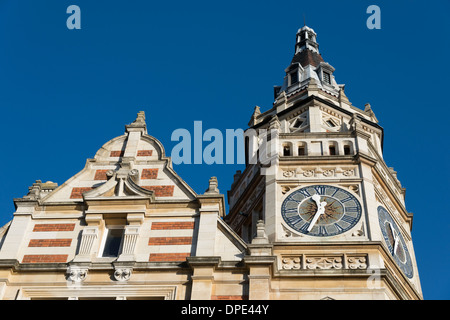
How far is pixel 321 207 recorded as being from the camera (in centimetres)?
2045

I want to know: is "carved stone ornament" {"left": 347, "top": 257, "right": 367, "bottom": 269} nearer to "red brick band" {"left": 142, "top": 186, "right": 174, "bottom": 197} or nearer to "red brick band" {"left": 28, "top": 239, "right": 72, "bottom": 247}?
"red brick band" {"left": 142, "top": 186, "right": 174, "bottom": 197}

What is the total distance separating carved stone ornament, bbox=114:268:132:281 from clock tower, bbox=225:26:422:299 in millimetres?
2787

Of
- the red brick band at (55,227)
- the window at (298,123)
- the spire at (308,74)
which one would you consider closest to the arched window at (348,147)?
the window at (298,123)

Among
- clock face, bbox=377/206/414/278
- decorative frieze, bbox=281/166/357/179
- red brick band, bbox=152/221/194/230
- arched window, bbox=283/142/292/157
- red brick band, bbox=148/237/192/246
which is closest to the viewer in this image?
red brick band, bbox=148/237/192/246

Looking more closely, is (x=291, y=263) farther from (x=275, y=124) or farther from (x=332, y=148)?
(x=275, y=124)

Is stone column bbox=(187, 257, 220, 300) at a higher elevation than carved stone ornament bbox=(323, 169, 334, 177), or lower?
lower

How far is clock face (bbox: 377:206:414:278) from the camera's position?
20484 mm

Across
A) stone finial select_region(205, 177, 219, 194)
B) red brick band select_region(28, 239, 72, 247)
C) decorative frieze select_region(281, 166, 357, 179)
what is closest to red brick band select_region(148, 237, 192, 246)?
stone finial select_region(205, 177, 219, 194)

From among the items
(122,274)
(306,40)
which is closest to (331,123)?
(306,40)

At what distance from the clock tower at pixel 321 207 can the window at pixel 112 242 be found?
11.0ft

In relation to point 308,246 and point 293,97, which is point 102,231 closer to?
point 308,246

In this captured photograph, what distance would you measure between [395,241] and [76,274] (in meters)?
10.3

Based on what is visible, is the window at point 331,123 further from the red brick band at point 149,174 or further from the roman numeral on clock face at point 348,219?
the red brick band at point 149,174

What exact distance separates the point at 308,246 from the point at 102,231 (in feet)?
18.5
